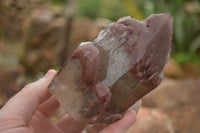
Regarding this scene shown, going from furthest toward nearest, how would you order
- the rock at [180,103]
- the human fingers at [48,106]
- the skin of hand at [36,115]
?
the rock at [180,103], the human fingers at [48,106], the skin of hand at [36,115]

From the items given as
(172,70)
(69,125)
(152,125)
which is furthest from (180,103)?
(172,70)

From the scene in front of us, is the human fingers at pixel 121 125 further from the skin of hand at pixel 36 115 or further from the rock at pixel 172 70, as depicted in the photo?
the rock at pixel 172 70

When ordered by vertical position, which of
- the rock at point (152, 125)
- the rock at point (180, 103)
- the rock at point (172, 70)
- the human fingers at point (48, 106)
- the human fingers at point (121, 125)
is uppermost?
the human fingers at point (48, 106)

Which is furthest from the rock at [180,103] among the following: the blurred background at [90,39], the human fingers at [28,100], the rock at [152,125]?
the human fingers at [28,100]

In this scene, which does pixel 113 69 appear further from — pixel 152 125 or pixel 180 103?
pixel 180 103

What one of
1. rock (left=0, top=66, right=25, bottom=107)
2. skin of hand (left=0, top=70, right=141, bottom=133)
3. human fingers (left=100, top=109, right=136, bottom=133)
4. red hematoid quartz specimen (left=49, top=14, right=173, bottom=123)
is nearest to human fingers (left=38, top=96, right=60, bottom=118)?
skin of hand (left=0, top=70, right=141, bottom=133)

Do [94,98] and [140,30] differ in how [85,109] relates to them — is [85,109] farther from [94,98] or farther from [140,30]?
[140,30]

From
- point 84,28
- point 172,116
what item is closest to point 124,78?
point 172,116
